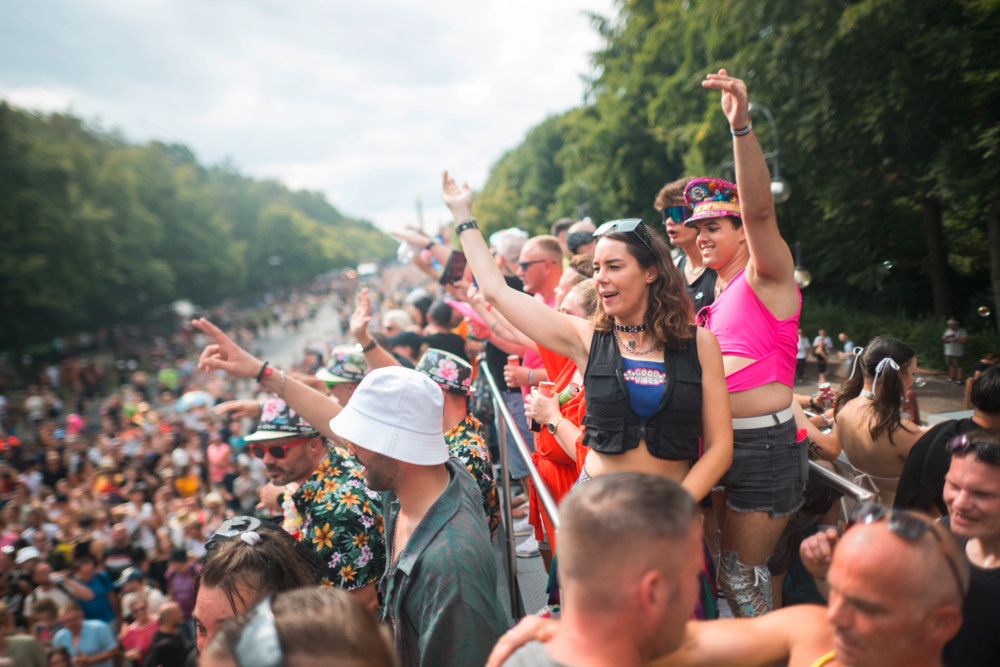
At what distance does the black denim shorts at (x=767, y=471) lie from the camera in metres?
2.45

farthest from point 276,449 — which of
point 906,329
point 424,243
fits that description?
point 906,329

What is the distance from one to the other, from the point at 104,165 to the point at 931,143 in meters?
48.0

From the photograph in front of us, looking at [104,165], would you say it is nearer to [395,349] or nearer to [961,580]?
[395,349]

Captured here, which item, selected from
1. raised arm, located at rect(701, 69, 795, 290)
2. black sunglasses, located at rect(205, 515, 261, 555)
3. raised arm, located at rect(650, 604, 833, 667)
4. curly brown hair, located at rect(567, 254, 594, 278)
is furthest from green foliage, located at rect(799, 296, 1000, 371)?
black sunglasses, located at rect(205, 515, 261, 555)

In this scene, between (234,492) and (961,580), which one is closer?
(961,580)

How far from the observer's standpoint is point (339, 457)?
132 inches

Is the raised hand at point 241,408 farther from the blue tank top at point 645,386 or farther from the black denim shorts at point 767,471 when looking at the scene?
the black denim shorts at point 767,471

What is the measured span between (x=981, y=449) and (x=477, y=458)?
2.21 metres

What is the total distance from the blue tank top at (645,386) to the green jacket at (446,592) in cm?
72

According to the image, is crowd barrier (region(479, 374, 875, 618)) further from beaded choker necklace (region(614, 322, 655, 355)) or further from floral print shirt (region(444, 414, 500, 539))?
beaded choker necklace (region(614, 322, 655, 355))

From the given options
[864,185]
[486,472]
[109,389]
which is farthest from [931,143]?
[109,389]

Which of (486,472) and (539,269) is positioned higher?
(539,269)

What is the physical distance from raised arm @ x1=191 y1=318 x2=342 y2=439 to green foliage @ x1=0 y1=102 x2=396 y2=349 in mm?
34442

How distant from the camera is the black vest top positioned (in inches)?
89.7
